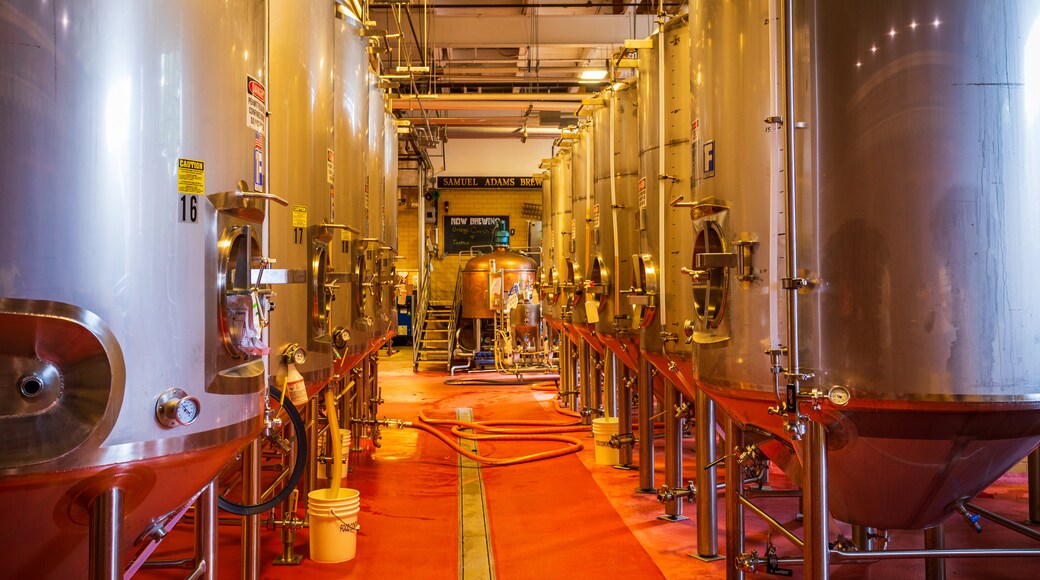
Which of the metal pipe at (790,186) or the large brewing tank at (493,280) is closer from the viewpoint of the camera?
the metal pipe at (790,186)

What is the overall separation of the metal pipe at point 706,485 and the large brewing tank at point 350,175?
1.88 m

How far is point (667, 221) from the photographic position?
14.3 feet

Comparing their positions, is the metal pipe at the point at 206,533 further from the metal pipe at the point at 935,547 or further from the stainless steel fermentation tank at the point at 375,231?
the metal pipe at the point at 935,547

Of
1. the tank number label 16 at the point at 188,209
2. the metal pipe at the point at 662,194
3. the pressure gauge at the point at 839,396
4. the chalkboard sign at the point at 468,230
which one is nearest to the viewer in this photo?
the tank number label 16 at the point at 188,209

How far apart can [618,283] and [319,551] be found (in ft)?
8.93

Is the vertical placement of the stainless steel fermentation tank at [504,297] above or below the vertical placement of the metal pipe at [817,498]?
above

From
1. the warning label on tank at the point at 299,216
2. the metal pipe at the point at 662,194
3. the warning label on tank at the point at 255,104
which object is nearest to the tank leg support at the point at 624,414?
the metal pipe at the point at 662,194

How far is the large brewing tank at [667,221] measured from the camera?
13.6ft

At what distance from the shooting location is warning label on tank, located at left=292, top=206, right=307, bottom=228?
3301 mm

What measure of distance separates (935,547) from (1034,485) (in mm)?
1912

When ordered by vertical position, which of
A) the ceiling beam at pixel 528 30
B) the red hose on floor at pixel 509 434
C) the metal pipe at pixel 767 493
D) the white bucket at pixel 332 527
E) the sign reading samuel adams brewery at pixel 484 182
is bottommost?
the red hose on floor at pixel 509 434

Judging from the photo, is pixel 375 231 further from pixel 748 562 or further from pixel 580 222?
pixel 748 562

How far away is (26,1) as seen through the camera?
155 centimetres

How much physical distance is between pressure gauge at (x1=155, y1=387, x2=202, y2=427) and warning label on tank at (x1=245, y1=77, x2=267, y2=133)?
2.64 ft
